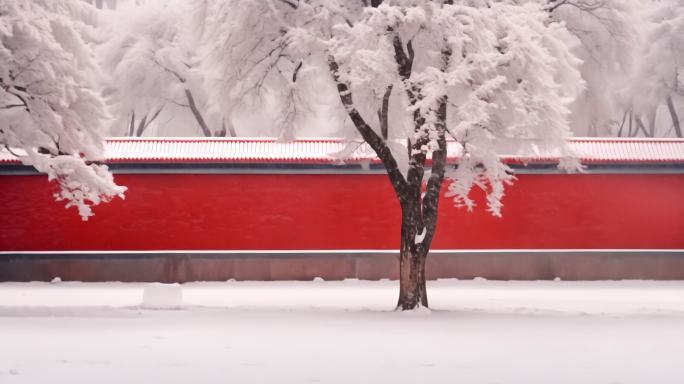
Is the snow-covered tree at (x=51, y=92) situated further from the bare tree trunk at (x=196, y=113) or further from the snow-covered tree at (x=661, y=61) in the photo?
the snow-covered tree at (x=661, y=61)

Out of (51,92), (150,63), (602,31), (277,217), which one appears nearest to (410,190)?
Result: (51,92)

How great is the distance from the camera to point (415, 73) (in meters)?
17.2

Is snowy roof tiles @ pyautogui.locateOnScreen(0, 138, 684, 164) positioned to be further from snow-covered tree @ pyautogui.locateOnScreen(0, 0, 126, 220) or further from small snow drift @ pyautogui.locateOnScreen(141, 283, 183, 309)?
small snow drift @ pyautogui.locateOnScreen(141, 283, 183, 309)

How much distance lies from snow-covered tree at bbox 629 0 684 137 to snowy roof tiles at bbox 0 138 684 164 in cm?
1428

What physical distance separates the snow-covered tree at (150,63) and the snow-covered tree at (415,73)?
23118mm

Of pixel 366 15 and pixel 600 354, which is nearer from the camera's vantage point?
pixel 600 354

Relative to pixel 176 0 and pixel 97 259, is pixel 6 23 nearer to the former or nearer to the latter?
pixel 97 259

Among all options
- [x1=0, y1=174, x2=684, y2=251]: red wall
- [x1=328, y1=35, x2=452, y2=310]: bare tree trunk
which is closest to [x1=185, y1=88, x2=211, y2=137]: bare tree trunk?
[x1=0, y1=174, x2=684, y2=251]: red wall

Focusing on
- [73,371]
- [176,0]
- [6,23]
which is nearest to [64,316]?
[6,23]

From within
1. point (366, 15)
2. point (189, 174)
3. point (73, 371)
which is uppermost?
point (366, 15)

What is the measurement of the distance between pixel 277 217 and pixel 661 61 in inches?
852

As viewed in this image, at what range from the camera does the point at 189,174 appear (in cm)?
2684

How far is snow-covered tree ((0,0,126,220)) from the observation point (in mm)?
17828

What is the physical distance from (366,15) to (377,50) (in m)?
0.93
